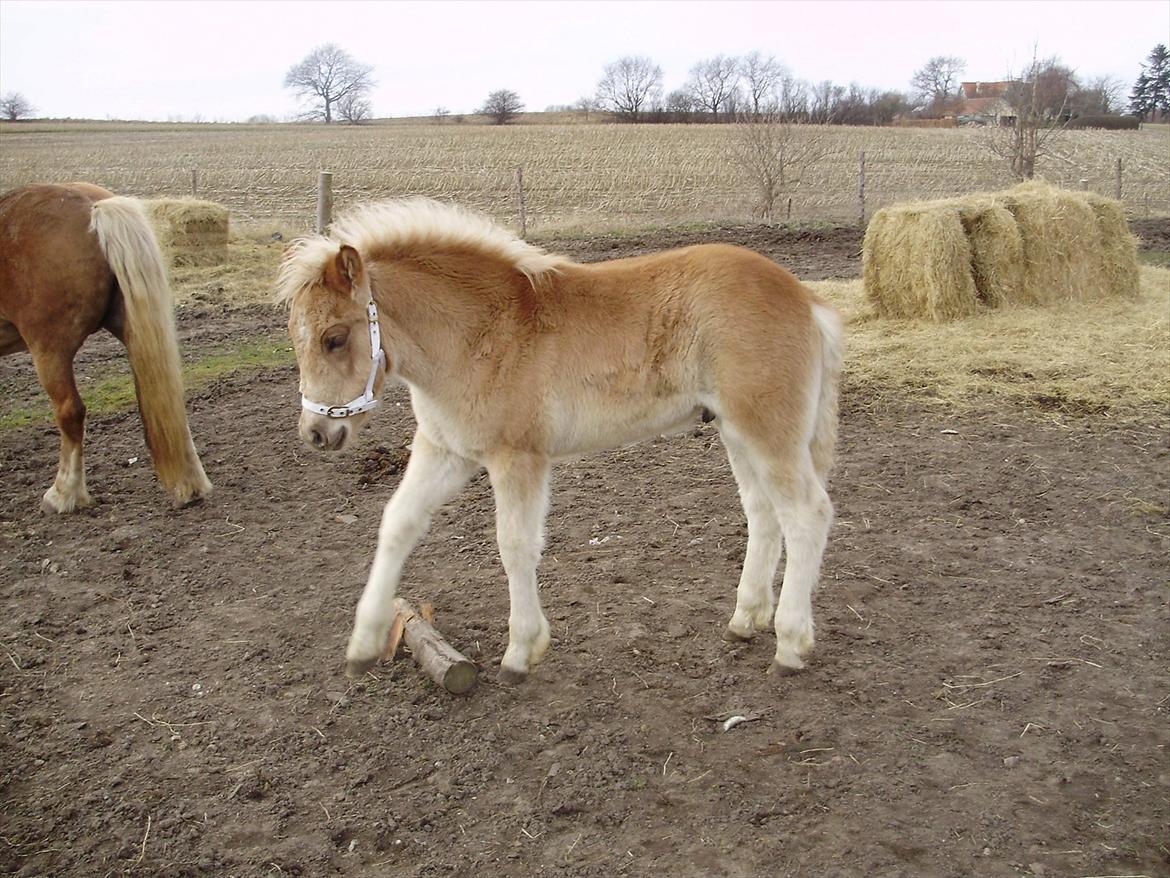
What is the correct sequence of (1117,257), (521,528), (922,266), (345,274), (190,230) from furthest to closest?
(190,230), (1117,257), (922,266), (521,528), (345,274)

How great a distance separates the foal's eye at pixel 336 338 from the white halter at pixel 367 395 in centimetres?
10

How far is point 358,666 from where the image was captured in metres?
3.93

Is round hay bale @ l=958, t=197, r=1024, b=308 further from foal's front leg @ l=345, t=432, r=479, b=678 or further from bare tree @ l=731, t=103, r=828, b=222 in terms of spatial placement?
bare tree @ l=731, t=103, r=828, b=222

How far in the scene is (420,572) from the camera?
5102 millimetres

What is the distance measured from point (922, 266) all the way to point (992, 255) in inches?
41.2

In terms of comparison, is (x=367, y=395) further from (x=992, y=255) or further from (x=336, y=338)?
(x=992, y=255)

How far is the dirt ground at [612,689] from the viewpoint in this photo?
302 centimetres

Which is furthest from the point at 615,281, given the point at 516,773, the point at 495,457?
the point at 516,773

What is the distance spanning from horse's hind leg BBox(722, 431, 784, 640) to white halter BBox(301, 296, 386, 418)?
1.57 m

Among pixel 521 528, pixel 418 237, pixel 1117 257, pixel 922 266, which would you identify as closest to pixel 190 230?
pixel 922 266

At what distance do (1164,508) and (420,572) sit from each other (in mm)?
4372

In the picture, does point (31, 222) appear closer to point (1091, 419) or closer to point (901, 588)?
point (901, 588)

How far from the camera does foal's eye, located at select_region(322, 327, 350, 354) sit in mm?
3562

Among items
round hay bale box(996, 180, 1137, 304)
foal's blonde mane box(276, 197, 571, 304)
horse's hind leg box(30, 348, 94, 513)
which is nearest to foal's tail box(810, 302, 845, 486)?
foal's blonde mane box(276, 197, 571, 304)
